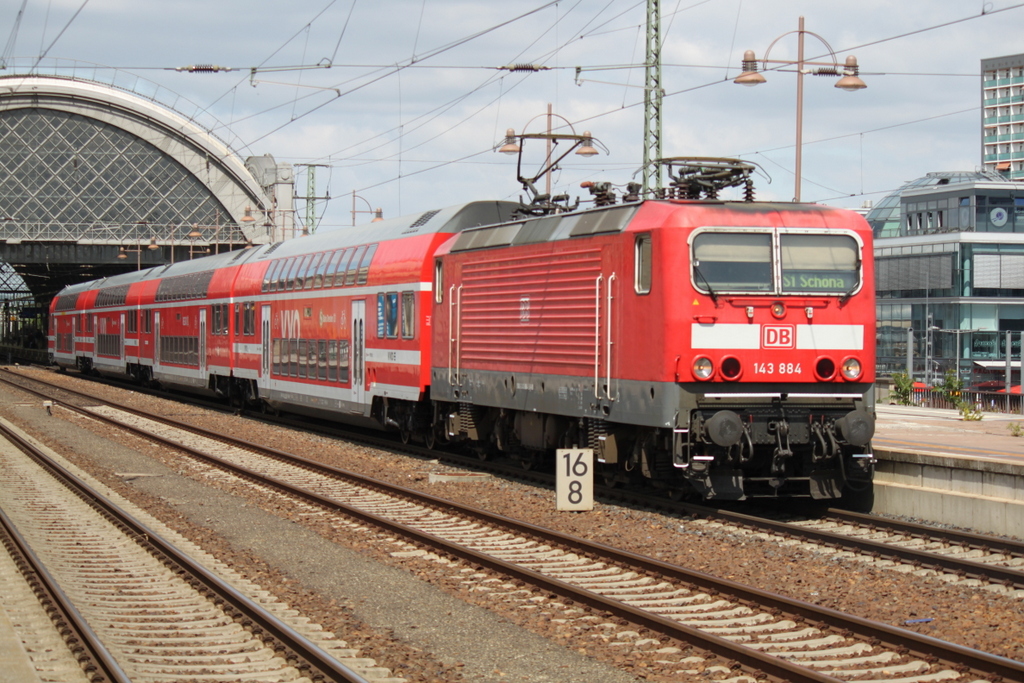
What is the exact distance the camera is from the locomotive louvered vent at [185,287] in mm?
34906

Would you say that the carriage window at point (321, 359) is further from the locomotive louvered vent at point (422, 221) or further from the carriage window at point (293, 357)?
the locomotive louvered vent at point (422, 221)

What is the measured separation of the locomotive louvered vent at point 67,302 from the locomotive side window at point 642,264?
46481 millimetres

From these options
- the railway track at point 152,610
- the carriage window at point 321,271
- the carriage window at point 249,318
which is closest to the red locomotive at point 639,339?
the carriage window at point 321,271

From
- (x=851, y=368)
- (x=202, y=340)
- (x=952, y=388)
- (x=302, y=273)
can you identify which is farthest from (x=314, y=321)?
(x=952, y=388)

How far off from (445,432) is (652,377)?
714cm

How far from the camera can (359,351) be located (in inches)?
918

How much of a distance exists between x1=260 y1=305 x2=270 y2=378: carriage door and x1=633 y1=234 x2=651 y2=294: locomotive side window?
16269mm

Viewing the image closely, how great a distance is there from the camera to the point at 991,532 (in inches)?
530

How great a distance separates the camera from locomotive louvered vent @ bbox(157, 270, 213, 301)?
115 feet

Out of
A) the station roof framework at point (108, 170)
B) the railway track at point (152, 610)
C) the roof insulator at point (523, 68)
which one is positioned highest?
the station roof framework at point (108, 170)

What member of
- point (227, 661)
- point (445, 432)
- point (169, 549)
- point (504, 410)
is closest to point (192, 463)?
point (445, 432)

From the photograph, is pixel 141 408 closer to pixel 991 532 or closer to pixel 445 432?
pixel 445 432

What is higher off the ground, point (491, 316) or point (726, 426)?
point (491, 316)

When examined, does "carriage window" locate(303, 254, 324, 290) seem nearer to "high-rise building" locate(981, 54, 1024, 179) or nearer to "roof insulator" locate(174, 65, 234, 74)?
"roof insulator" locate(174, 65, 234, 74)
